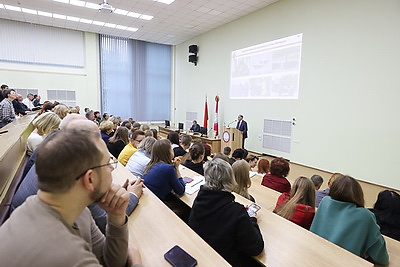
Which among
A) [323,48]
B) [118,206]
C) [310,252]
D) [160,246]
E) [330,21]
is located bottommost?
[310,252]

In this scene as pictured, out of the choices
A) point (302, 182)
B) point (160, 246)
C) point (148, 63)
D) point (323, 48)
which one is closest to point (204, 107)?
point (148, 63)

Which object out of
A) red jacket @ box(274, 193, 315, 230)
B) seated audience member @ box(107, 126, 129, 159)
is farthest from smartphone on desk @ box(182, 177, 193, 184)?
seated audience member @ box(107, 126, 129, 159)

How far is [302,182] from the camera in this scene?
6.40 ft

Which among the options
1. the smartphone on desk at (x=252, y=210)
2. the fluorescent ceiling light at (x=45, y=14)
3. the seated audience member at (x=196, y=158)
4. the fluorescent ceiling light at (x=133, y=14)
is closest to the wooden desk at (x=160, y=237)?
the smartphone on desk at (x=252, y=210)

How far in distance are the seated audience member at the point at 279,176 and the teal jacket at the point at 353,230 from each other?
100 cm

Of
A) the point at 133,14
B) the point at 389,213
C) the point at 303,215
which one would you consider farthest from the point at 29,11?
the point at 389,213

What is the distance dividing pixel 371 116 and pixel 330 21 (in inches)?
97.0

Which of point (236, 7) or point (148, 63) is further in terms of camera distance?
point (148, 63)

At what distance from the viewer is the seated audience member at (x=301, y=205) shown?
190 centimetres

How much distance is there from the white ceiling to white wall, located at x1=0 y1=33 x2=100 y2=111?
3.83 feet

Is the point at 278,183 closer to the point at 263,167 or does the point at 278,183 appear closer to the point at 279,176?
the point at 279,176

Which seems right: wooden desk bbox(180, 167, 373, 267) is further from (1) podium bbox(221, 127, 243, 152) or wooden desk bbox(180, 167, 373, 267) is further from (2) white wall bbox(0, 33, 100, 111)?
(2) white wall bbox(0, 33, 100, 111)

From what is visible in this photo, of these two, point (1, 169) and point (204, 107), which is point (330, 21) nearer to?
point (204, 107)

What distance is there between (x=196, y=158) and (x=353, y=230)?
186 cm
